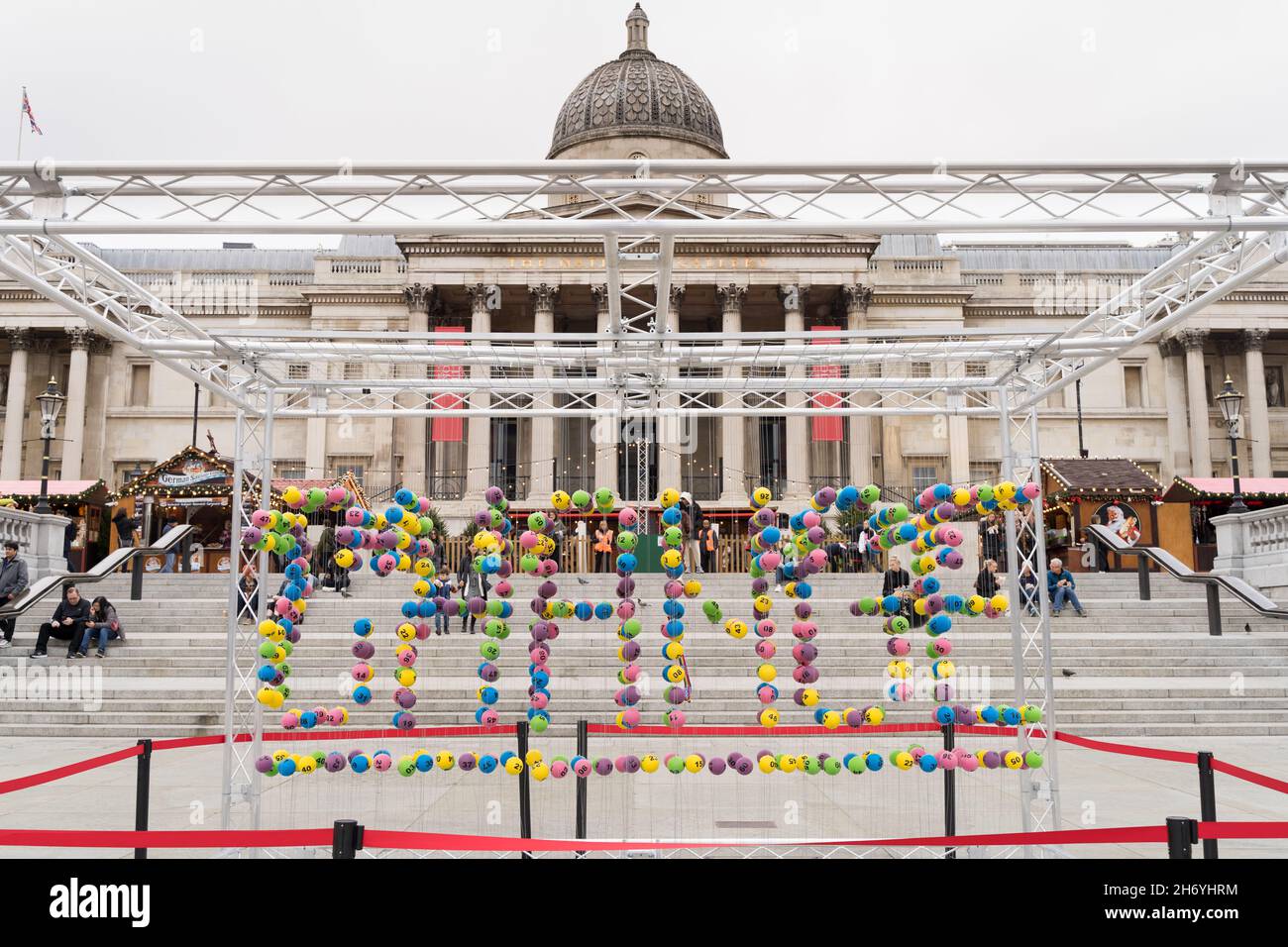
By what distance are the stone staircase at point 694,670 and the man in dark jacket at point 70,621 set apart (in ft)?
1.30

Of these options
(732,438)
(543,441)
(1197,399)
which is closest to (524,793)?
(543,441)

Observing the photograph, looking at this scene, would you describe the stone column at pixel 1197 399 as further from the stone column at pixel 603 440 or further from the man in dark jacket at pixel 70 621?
the man in dark jacket at pixel 70 621

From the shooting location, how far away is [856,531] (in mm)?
34500

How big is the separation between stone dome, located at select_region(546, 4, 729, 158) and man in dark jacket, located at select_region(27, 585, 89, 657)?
39.6m

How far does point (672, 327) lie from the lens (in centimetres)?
4303

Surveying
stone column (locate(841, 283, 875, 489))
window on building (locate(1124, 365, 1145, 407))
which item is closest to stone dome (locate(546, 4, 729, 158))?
stone column (locate(841, 283, 875, 489))

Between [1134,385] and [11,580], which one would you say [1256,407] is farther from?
[11,580]

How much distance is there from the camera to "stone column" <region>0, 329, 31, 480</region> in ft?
162

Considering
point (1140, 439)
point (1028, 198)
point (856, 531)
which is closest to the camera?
point (1028, 198)

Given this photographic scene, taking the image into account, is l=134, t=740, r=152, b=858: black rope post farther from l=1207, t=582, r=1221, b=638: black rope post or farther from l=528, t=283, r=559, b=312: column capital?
l=528, t=283, r=559, b=312: column capital

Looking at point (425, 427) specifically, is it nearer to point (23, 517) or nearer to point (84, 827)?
point (23, 517)

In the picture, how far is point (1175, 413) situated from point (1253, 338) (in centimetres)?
578
